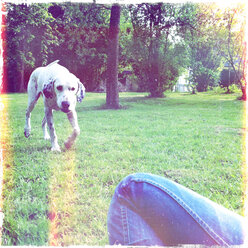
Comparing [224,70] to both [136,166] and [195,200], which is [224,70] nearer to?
[136,166]

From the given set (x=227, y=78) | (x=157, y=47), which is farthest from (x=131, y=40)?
(x=227, y=78)

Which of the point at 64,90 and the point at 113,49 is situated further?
the point at 113,49

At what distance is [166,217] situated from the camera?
0.95 metres

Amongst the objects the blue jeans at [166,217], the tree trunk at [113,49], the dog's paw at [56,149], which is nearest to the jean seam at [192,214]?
the blue jeans at [166,217]

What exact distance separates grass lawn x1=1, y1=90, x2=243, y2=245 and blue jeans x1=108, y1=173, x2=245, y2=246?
1.66 ft

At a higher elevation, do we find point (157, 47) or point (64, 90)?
point (157, 47)

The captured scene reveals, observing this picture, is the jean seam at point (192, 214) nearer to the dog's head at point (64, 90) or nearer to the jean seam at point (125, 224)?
the jean seam at point (125, 224)

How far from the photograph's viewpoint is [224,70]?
12773 mm

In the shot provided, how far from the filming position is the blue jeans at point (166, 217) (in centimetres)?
89

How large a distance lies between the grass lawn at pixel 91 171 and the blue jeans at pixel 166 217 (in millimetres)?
506

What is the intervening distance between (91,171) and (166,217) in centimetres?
151

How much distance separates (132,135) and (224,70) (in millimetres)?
10770

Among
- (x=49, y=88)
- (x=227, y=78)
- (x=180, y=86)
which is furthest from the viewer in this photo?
(x=180, y=86)

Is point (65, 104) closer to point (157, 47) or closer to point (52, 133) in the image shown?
point (52, 133)
